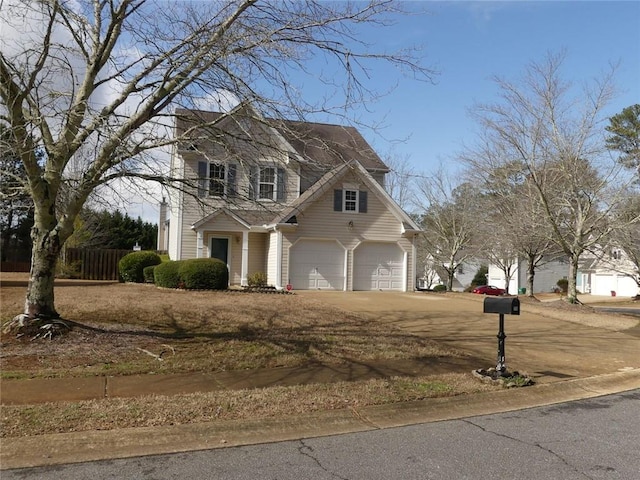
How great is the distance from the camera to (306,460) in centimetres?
486

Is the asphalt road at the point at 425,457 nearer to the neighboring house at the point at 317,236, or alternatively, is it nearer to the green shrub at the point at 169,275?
the green shrub at the point at 169,275

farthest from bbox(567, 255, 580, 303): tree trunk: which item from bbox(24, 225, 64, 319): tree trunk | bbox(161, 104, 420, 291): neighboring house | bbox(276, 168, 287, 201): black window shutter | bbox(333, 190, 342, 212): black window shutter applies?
bbox(24, 225, 64, 319): tree trunk

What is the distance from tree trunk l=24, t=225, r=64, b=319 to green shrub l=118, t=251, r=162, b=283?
13.4m

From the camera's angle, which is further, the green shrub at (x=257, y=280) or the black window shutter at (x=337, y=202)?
the black window shutter at (x=337, y=202)

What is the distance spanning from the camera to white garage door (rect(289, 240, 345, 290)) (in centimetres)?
2334

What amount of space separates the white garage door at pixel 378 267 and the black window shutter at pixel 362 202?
1.53 m

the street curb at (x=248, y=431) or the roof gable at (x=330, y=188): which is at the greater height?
the roof gable at (x=330, y=188)

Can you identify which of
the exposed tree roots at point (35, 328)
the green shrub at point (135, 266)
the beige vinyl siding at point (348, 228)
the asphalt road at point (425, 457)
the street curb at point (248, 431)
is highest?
the beige vinyl siding at point (348, 228)

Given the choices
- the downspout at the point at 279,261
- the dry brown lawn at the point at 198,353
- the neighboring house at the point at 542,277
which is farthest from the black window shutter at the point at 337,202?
the neighboring house at the point at 542,277

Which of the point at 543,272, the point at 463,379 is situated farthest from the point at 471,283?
the point at 463,379

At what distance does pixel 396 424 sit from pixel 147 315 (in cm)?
724

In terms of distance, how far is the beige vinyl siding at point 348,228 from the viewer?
2341 cm

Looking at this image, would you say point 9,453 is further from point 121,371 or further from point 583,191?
point 583,191

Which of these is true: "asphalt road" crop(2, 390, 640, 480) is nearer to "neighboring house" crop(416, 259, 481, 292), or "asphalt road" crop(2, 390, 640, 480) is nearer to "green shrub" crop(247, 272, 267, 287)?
"green shrub" crop(247, 272, 267, 287)
